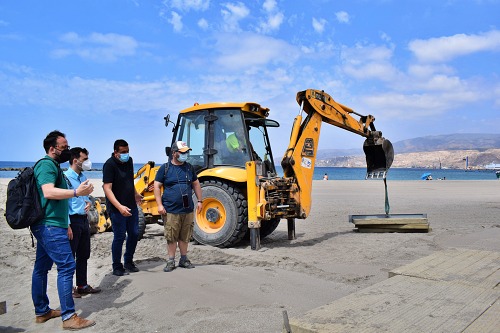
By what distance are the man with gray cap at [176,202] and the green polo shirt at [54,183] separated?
1998 mm

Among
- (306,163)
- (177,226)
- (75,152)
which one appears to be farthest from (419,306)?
(306,163)

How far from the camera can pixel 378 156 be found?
10.2 meters

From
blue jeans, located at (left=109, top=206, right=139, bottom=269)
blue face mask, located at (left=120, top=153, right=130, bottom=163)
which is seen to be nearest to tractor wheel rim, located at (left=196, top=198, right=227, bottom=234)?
blue jeans, located at (left=109, top=206, right=139, bottom=269)

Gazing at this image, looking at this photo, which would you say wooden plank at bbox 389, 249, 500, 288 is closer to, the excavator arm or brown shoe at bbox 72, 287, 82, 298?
brown shoe at bbox 72, 287, 82, 298

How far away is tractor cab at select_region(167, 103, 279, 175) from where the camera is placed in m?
8.69

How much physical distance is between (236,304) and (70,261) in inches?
67.8

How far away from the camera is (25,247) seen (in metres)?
8.74

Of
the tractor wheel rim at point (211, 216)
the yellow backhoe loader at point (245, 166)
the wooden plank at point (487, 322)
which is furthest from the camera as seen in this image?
the tractor wheel rim at point (211, 216)

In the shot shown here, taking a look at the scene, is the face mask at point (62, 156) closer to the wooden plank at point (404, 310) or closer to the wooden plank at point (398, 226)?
the wooden plank at point (404, 310)

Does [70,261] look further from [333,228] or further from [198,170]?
[333,228]

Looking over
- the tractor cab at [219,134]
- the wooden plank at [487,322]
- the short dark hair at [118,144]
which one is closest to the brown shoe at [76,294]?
the short dark hair at [118,144]

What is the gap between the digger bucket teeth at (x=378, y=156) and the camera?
10.1 metres

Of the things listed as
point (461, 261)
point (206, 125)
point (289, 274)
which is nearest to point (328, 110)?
point (206, 125)

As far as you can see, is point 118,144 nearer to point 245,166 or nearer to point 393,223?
point 245,166
